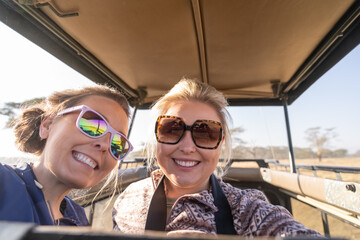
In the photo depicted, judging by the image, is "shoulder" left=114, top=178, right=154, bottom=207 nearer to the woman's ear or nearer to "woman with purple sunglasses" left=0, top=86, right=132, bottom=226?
"woman with purple sunglasses" left=0, top=86, right=132, bottom=226

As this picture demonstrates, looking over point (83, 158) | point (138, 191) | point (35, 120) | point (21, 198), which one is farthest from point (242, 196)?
point (35, 120)

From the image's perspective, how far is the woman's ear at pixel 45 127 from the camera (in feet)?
3.43

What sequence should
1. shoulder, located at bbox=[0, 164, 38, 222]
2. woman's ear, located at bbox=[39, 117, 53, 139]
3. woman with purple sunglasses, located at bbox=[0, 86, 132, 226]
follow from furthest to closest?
woman's ear, located at bbox=[39, 117, 53, 139], woman with purple sunglasses, located at bbox=[0, 86, 132, 226], shoulder, located at bbox=[0, 164, 38, 222]

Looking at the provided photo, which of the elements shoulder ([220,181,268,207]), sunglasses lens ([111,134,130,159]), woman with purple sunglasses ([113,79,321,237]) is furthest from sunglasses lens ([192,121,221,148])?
sunglasses lens ([111,134,130,159])

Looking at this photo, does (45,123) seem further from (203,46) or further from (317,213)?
(317,213)

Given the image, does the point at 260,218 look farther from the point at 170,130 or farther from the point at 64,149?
the point at 64,149

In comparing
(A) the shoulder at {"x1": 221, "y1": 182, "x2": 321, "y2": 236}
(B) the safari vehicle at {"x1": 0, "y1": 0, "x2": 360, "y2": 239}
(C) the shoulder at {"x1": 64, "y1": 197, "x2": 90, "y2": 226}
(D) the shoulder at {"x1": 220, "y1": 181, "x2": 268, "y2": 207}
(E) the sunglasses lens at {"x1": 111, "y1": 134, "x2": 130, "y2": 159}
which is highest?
(B) the safari vehicle at {"x1": 0, "y1": 0, "x2": 360, "y2": 239}

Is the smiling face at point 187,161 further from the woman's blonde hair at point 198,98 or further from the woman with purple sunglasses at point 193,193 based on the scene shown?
the woman's blonde hair at point 198,98

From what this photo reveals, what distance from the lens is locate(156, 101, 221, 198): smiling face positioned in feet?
3.55

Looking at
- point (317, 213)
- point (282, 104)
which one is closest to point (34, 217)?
point (317, 213)

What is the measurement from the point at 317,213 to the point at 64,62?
8.75 feet

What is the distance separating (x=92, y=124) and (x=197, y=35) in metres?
1.02

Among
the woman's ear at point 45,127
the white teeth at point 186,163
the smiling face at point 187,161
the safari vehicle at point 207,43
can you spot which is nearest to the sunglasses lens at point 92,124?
the woman's ear at point 45,127

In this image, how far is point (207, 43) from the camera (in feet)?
5.28
